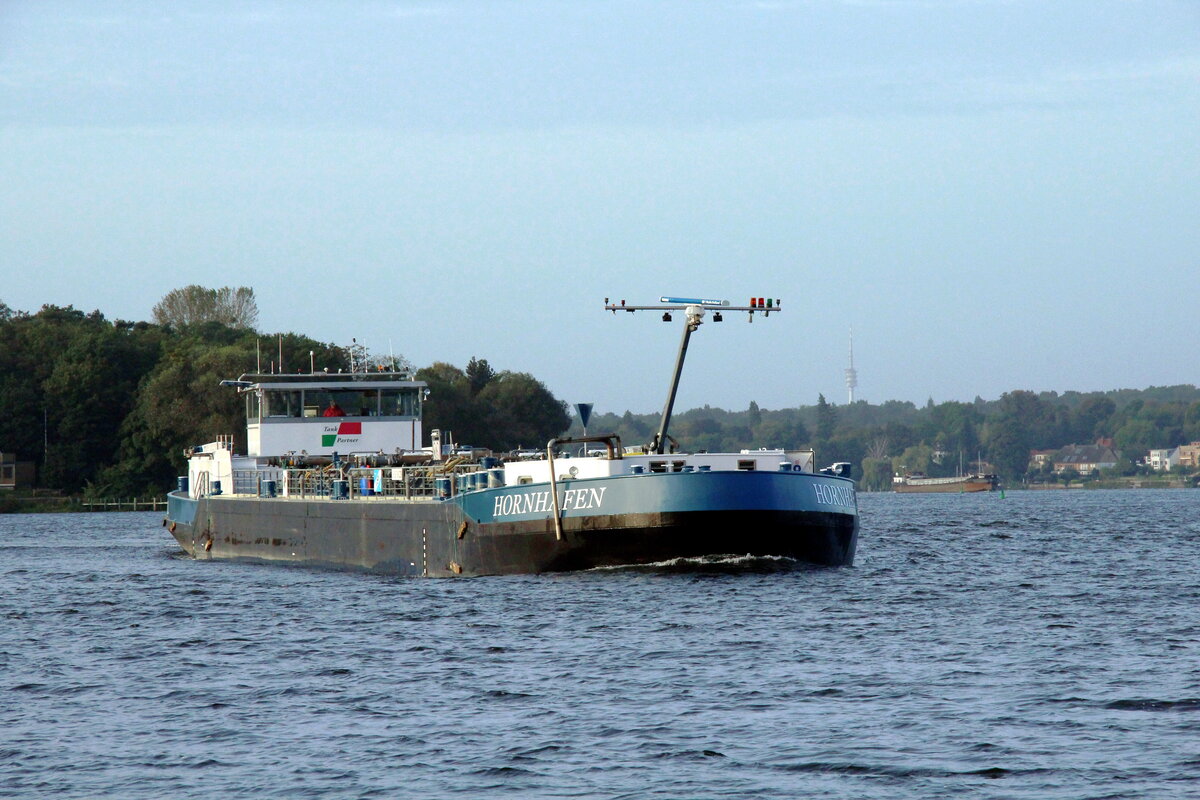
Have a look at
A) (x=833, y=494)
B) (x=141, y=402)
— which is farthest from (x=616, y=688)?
(x=141, y=402)

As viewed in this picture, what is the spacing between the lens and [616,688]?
68.6 ft

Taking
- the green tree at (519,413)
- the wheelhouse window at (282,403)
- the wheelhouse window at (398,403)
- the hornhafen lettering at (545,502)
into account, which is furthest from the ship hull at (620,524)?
the green tree at (519,413)

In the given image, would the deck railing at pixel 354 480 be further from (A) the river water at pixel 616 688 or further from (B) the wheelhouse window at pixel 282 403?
(A) the river water at pixel 616 688

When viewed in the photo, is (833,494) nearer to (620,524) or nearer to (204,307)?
(620,524)

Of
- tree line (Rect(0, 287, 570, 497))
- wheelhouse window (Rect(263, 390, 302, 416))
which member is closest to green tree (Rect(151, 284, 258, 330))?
tree line (Rect(0, 287, 570, 497))

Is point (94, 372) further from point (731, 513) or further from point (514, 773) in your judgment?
point (514, 773)

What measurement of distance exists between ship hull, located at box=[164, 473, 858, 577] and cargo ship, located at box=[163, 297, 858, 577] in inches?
1.1

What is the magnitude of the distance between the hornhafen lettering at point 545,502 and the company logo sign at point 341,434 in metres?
19.8

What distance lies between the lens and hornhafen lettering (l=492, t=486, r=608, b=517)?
32.2 m

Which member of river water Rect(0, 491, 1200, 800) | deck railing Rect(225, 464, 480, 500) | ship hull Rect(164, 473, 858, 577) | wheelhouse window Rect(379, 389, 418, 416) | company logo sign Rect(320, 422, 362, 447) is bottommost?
river water Rect(0, 491, 1200, 800)

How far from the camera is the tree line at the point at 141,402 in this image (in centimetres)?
11112

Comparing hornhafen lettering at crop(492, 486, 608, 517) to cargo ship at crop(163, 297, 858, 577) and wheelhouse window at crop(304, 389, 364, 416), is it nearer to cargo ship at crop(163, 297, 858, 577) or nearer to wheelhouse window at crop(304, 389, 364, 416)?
cargo ship at crop(163, 297, 858, 577)

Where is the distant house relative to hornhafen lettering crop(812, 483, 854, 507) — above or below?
above

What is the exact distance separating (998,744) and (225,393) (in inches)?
3801
